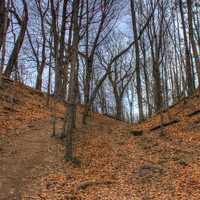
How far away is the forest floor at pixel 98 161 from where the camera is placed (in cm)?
1023

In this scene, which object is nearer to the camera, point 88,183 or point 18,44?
point 88,183

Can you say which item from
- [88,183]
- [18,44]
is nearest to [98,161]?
[88,183]

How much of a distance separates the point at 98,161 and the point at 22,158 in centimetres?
285

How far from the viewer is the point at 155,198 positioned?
392 inches

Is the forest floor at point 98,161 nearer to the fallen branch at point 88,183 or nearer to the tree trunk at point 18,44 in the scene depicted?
the fallen branch at point 88,183

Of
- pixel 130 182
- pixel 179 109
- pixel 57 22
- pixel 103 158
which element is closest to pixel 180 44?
pixel 179 109

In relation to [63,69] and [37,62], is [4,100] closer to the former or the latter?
[63,69]

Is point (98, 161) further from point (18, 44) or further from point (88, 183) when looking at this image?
point (18, 44)

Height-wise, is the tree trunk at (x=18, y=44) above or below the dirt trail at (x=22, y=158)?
above

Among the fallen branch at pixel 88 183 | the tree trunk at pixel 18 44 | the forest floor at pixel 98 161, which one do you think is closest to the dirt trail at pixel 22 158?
the forest floor at pixel 98 161

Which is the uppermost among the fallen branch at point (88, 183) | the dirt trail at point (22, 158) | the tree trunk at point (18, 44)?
the tree trunk at point (18, 44)

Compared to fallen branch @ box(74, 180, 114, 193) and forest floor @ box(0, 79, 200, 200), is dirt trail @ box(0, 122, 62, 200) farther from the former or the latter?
fallen branch @ box(74, 180, 114, 193)

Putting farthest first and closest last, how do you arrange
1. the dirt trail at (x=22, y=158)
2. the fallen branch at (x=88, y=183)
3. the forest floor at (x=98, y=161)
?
the fallen branch at (x=88, y=183) → the forest floor at (x=98, y=161) → the dirt trail at (x=22, y=158)

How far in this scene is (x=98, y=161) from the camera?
13.4m
